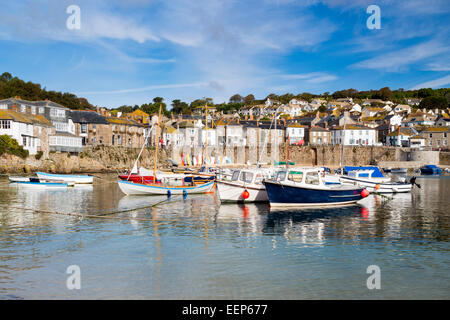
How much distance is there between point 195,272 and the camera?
14109mm

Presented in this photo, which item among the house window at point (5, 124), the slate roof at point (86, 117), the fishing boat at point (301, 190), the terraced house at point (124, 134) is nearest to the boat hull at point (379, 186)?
the fishing boat at point (301, 190)

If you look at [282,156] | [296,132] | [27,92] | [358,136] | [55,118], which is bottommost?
[282,156]

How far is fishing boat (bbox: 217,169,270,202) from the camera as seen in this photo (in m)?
32.2

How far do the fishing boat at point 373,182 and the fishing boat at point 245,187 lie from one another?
13.2 m

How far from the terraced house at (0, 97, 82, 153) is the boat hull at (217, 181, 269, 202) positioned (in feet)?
171

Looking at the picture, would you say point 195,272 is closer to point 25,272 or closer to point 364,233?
point 25,272

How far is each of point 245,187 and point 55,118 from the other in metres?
60.8

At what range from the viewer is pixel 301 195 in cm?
2909

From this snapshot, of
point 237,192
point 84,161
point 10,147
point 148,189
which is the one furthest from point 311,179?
point 84,161

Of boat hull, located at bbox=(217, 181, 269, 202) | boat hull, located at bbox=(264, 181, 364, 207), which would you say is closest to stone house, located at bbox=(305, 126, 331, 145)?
boat hull, located at bbox=(217, 181, 269, 202)

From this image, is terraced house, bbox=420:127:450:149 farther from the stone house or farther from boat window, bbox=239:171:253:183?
boat window, bbox=239:171:253:183

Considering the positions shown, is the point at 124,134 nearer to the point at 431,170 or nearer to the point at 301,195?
the point at 301,195

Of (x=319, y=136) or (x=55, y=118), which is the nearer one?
(x=55, y=118)

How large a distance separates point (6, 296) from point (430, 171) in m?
92.2
